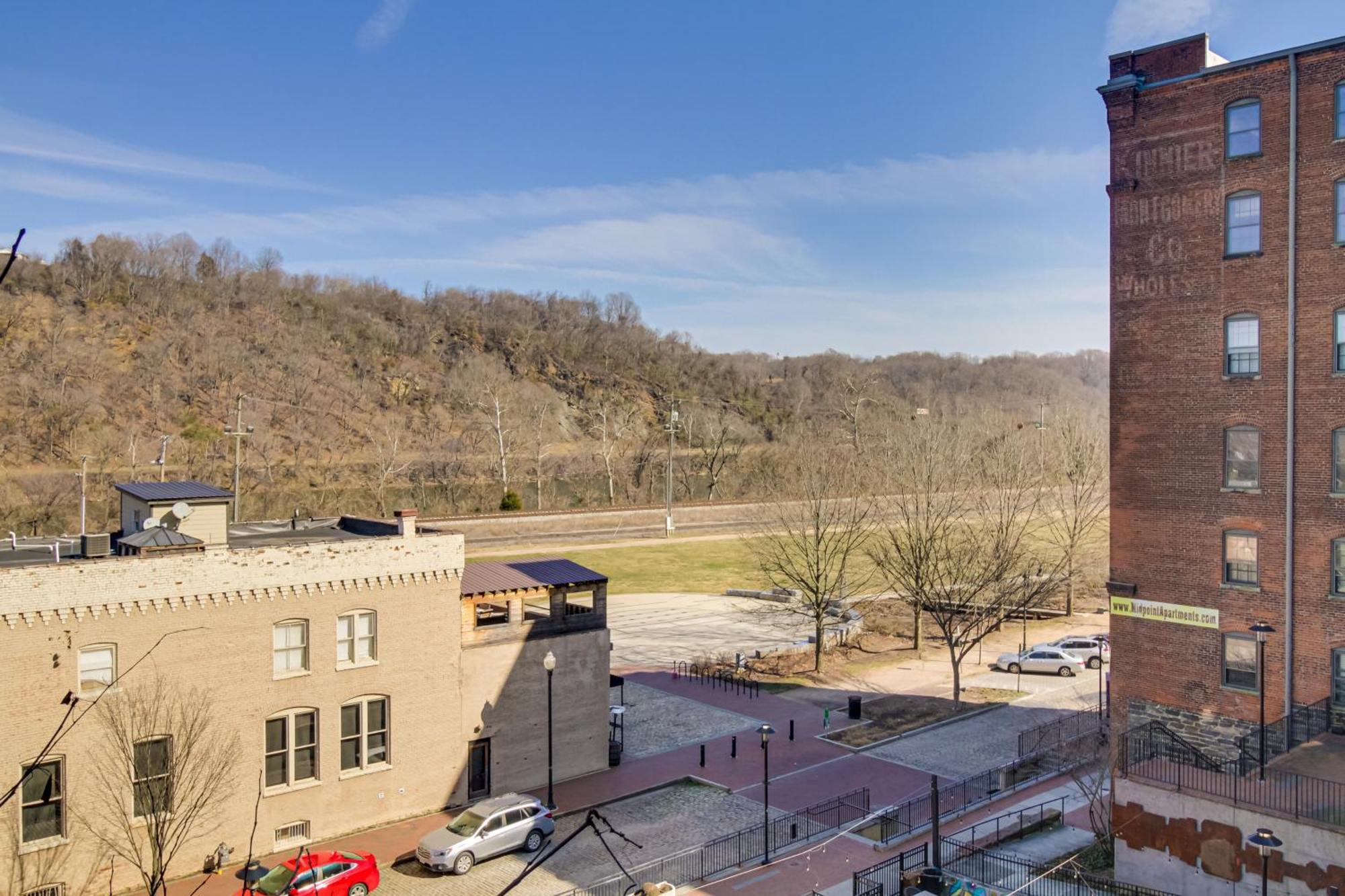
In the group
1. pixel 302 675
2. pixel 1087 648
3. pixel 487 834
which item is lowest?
pixel 487 834

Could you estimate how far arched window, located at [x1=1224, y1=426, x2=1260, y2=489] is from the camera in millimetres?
25375

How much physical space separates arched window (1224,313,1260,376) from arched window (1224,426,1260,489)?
4.89 ft

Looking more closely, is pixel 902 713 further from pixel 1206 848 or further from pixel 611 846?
pixel 1206 848

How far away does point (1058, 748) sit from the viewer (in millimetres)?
32812

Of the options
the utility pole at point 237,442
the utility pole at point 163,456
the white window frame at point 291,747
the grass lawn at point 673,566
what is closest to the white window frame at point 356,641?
the white window frame at point 291,747

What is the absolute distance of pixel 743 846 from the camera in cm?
2514

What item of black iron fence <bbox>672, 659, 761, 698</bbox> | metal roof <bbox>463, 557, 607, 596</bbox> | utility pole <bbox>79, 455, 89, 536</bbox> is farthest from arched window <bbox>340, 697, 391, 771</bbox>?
black iron fence <bbox>672, 659, 761, 698</bbox>

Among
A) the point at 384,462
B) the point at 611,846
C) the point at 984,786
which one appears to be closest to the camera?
the point at 611,846

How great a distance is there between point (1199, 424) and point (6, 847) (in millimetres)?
29571

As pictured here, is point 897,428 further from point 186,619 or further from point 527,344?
point 527,344

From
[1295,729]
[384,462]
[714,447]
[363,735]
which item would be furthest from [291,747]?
[714,447]

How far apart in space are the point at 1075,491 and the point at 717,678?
1032 inches

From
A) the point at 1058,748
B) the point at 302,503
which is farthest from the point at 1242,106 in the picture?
the point at 302,503

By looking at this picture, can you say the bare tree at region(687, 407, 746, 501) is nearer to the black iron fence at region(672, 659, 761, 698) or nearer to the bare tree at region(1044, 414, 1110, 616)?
the bare tree at region(1044, 414, 1110, 616)
